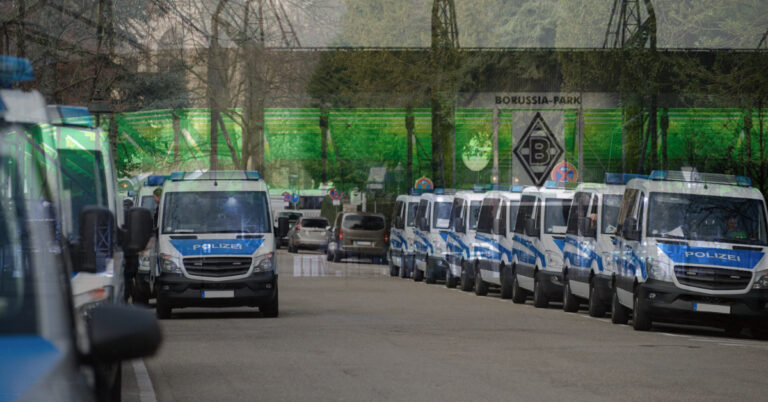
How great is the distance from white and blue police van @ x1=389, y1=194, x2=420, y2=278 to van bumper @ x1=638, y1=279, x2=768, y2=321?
17.7 metres

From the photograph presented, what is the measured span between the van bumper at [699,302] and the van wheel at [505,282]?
8.88 metres

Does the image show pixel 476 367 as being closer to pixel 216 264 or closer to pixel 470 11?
pixel 216 264

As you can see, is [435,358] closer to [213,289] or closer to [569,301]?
[213,289]

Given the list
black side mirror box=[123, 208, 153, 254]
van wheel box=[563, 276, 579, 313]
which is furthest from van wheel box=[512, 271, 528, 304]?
black side mirror box=[123, 208, 153, 254]

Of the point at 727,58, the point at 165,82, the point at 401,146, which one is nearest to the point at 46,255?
the point at 165,82

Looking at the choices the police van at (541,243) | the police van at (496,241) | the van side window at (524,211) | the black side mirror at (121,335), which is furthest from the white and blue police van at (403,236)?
the black side mirror at (121,335)

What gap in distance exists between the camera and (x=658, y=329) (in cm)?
2022

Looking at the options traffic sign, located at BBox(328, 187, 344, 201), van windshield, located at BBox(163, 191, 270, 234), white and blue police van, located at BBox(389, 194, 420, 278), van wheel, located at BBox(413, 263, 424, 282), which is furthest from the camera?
traffic sign, located at BBox(328, 187, 344, 201)

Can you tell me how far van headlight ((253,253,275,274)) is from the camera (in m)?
21.2

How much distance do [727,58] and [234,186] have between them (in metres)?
22.4

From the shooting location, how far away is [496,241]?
2850 centimetres

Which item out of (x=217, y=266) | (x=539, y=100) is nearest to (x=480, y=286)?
(x=217, y=266)

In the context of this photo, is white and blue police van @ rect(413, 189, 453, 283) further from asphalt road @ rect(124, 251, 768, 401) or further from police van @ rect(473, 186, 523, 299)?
asphalt road @ rect(124, 251, 768, 401)

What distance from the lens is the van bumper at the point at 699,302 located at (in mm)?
18984
